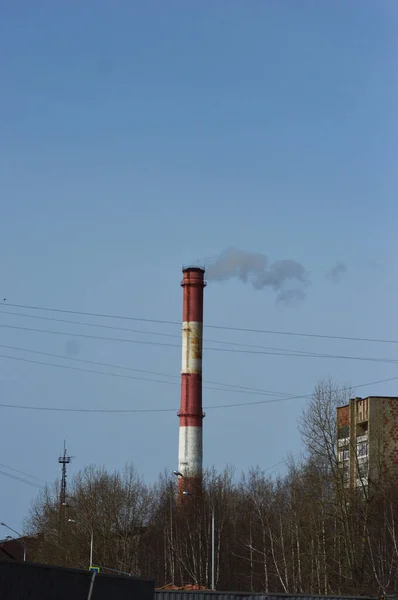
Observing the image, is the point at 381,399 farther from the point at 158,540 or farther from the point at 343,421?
the point at 158,540

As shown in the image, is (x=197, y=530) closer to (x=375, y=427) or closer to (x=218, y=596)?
(x=375, y=427)

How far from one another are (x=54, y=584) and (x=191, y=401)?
5639cm

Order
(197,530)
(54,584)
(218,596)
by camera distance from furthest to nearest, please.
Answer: (197,530)
(218,596)
(54,584)

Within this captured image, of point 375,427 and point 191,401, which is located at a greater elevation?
point 191,401

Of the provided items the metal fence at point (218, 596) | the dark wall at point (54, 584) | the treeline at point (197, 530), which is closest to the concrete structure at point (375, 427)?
the treeline at point (197, 530)

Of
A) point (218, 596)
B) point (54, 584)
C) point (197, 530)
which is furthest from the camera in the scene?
point (197, 530)

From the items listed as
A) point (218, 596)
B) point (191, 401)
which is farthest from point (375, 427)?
point (218, 596)

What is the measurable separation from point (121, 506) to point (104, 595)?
2225 inches

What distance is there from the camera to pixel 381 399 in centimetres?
7569

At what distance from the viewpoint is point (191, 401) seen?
74625mm

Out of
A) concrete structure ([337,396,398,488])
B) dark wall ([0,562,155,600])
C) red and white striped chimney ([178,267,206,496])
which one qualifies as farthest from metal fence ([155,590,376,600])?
red and white striped chimney ([178,267,206,496])

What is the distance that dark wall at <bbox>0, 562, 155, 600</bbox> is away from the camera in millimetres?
16844

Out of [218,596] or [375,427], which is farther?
[375,427]

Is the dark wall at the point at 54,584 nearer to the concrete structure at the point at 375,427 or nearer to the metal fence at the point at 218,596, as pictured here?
the metal fence at the point at 218,596
